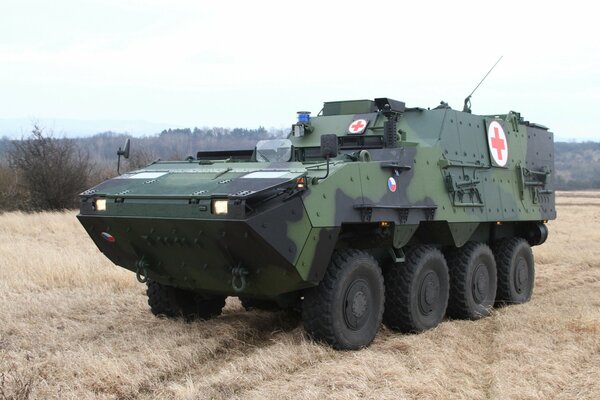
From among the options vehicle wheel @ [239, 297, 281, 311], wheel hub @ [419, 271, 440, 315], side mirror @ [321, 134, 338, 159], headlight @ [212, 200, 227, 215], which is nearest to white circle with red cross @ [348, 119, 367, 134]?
wheel hub @ [419, 271, 440, 315]

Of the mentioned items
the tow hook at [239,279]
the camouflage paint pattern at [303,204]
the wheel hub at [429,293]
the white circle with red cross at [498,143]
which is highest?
the white circle with red cross at [498,143]

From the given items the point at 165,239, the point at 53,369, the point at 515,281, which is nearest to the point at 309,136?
the point at 165,239

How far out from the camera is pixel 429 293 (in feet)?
25.9

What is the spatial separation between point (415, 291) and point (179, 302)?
2.39 meters

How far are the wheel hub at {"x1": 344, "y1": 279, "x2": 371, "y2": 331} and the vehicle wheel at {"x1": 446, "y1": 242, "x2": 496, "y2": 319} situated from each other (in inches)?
80.8

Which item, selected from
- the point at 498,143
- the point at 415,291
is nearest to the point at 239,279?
the point at 415,291

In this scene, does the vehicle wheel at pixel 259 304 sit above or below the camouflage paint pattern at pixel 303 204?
below

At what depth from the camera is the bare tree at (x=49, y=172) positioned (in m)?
25.8

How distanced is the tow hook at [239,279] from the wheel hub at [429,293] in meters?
2.20

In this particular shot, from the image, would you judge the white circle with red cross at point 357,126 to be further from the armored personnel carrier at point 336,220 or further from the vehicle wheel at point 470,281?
the vehicle wheel at point 470,281

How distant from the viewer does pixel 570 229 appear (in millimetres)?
23234

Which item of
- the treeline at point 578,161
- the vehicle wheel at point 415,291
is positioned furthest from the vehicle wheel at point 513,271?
the treeline at point 578,161

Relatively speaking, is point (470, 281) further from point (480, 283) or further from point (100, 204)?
point (100, 204)

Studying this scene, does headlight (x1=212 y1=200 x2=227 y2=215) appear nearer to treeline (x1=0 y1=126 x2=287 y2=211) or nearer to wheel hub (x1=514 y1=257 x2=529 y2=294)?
wheel hub (x1=514 y1=257 x2=529 y2=294)
